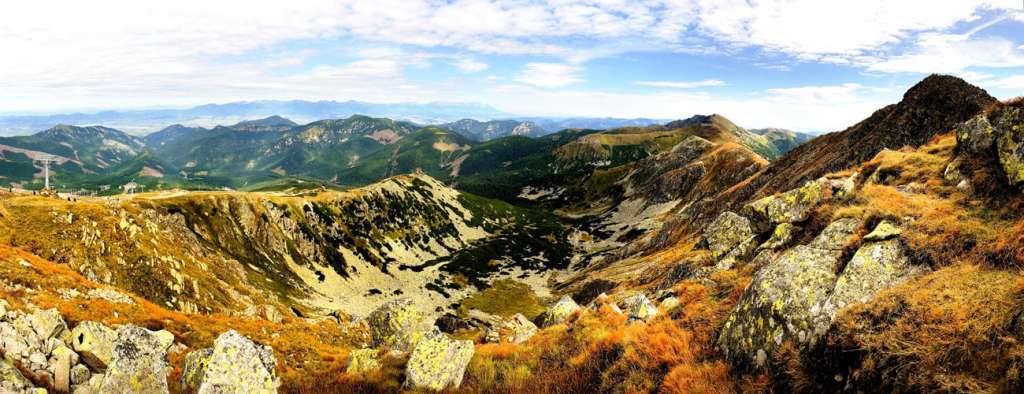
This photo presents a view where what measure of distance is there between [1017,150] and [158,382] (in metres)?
37.6

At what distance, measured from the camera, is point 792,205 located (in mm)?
26781

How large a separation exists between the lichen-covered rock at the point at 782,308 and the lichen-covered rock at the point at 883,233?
1.22m

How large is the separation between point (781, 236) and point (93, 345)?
3548cm

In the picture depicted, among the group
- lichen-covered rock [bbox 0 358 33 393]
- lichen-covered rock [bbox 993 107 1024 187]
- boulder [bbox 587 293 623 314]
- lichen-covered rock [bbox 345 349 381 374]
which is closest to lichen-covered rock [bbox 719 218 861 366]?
lichen-covered rock [bbox 993 107 1024 187]

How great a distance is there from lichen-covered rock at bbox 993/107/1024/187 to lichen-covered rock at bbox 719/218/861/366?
11.1 metres

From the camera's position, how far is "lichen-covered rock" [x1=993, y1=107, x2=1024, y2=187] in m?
18.4

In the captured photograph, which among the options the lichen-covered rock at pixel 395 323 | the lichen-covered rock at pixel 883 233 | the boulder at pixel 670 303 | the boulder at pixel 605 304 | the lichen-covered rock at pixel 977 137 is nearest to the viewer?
the lichen-covered rock at pixel 883 233

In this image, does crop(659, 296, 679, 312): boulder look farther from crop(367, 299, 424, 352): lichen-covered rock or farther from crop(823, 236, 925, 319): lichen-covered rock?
crop(367, 299, 424, 352): lichen-covered rock

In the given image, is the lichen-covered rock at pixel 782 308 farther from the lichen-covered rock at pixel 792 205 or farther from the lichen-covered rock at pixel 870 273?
the lichen-covered rock at pixel 792 205

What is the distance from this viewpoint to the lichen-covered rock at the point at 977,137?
893 inches

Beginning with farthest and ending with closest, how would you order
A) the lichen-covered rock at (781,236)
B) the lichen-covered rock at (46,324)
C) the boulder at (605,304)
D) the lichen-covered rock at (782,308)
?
the boulder at (605,304), the lichen-covered rock at (781,236), the lichen-covered rock at (46,324), the lichen-covered rock at (782,308)

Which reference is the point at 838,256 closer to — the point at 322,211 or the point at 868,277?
the point at 868,277

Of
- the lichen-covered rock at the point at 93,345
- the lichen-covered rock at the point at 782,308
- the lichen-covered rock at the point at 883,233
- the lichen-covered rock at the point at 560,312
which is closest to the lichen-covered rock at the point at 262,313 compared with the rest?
the lichen-covered rock at the point at 93,345

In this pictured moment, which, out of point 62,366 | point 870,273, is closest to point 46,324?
point 62,366
